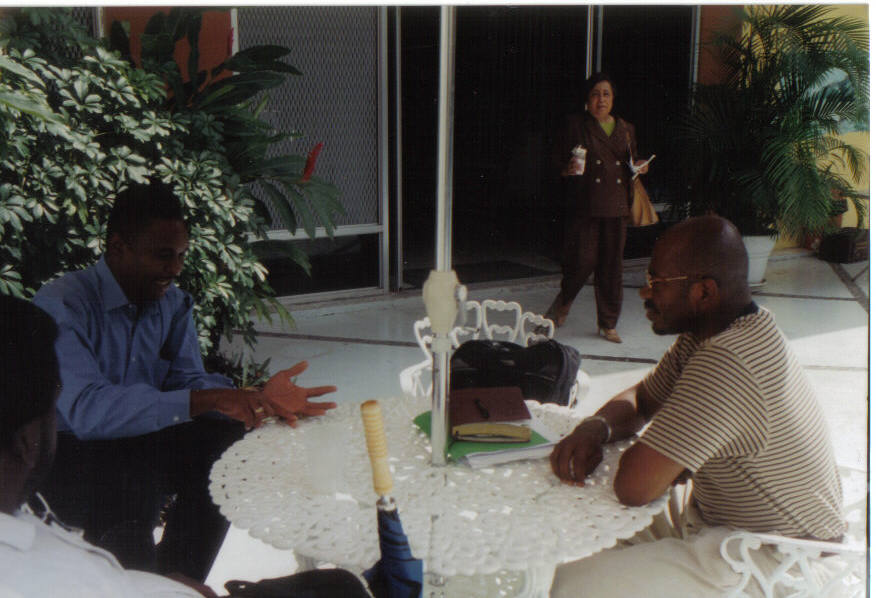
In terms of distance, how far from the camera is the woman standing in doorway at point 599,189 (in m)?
4.71

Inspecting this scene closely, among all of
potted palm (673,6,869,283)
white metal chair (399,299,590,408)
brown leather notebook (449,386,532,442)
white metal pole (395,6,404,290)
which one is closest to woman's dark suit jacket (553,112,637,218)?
white metal pole (395,6,404,290)

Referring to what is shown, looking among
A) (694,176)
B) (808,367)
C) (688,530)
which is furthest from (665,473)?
(694,176)

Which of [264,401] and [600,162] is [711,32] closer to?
[600,162]

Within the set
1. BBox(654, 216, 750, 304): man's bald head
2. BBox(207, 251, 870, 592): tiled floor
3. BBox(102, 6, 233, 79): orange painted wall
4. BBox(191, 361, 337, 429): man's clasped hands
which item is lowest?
BBox(207, 251, 870, 592): tiled floor

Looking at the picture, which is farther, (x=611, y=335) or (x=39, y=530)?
(x=611, y=335)

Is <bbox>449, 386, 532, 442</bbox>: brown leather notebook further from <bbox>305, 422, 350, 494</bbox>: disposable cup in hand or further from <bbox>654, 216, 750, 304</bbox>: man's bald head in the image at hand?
<bbox>654, 216, 750, 304</bbox>: man's bald head

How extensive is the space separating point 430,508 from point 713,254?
0.69m

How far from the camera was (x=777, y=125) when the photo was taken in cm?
567

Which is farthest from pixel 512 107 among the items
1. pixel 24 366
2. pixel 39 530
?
pixel 39 530

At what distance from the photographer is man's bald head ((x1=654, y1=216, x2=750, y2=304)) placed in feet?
4.93

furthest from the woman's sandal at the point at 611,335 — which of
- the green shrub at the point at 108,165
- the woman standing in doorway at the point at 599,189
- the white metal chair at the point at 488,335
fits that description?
the green shrub at the point at 108,165

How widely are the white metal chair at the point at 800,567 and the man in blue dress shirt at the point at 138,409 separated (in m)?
0.88

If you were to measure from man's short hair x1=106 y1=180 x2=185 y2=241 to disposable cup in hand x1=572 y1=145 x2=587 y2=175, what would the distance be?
3066 millimetres

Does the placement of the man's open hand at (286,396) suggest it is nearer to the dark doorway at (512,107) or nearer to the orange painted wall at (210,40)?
the orange painted wall at (210,40)
